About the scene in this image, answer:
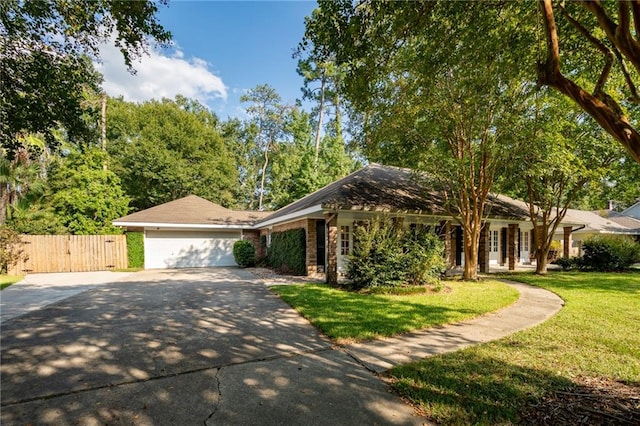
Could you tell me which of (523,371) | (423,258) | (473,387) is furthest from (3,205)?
(523,371)

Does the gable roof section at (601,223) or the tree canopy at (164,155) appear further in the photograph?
the tree canopy at (164,155)

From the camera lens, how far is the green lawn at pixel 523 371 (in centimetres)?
290

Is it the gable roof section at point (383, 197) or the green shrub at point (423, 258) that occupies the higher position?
the gable roof section at point (383, 197)

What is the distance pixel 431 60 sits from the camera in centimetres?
523

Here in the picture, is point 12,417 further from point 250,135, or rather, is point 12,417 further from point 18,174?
point 250,135

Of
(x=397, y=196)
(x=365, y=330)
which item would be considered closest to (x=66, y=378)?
(x=365, y=330)

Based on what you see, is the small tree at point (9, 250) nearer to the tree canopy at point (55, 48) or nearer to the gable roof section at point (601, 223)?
the tree canopy at point (55, 48)

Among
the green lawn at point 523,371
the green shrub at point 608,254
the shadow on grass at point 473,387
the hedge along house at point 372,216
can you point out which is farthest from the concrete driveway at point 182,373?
the green shrub at point 608,254

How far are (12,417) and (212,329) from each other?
2.78 m

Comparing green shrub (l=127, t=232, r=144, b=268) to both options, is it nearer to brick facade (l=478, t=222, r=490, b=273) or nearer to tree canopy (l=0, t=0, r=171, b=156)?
tree canopy (l=0, t=0, r=171, b=156)

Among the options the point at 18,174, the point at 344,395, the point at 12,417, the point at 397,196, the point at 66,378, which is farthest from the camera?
the point at 18,174

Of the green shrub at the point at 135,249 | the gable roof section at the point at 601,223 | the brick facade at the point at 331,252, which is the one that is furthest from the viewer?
the gable roof section at the point at 601,223

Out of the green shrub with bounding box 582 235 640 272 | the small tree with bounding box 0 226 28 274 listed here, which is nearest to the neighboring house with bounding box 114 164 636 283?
the green shrub with bounding box 582 235 640 272

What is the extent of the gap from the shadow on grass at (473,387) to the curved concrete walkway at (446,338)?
0.98 ft
